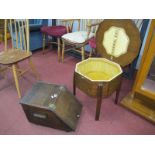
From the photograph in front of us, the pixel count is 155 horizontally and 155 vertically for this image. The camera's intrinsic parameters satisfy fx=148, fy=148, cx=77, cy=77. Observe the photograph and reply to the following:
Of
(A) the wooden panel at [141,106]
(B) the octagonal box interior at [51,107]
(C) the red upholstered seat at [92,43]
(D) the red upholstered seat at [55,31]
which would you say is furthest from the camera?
(D) the red upholstered seat at [55,31]

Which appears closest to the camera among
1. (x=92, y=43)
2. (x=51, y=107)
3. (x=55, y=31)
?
(x=51, y=107)

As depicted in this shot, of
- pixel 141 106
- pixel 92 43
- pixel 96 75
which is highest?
pixel 92 43

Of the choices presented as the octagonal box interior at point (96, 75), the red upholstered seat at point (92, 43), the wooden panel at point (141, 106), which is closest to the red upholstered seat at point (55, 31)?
the red upholstered seat at point (92, 43)

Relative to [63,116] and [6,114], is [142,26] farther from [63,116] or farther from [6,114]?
[6,114]

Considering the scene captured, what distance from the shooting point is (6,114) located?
1603mm

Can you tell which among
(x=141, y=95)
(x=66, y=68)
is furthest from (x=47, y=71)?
(x=141, y=95)

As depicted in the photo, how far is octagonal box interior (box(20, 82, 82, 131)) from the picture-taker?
1306mm

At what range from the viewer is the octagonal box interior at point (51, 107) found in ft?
4.28

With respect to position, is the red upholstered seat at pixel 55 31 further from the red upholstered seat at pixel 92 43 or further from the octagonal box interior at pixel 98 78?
the octagonal box interior at pixel 98 78

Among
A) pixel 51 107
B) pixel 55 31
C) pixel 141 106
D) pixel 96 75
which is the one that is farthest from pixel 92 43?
pixel 51 107

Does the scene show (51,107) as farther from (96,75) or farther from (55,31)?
(55,31)

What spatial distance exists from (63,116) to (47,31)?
5.76 feet

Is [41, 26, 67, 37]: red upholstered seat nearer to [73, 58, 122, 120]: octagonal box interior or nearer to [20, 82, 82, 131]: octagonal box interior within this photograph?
[73, 58, 122, 120]: octagonal box interior

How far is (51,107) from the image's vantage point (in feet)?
4.18
